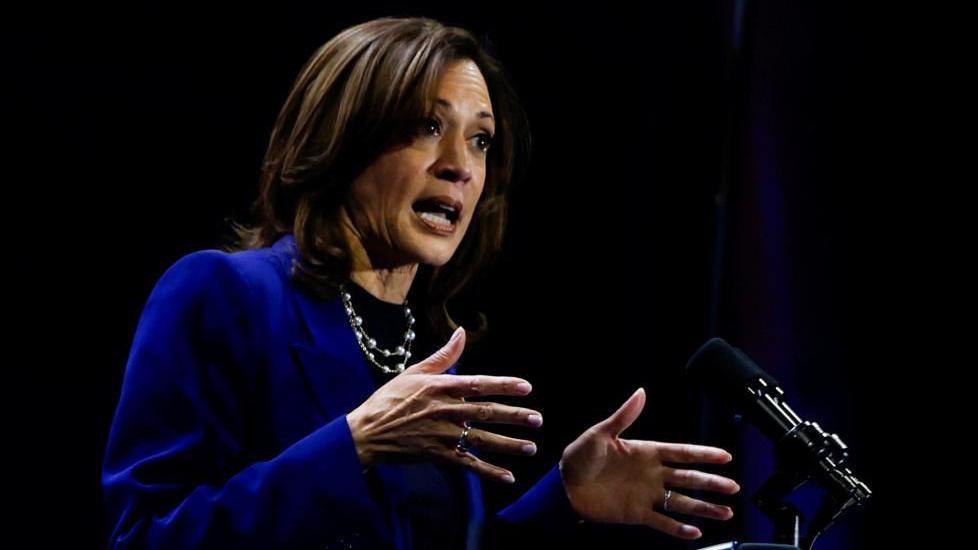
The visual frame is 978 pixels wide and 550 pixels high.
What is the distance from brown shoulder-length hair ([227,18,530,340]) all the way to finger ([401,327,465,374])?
325 millimetres

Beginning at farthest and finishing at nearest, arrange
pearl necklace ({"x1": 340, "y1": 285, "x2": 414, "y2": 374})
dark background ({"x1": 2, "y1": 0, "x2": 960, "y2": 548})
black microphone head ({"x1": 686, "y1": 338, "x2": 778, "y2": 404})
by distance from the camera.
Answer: dark background ({"x1": 2, "y1": 0, "x2": 960, "y2": 548}) < pearl necklace ({"x1": 340, "y1": 285, "x2": 414, "y2": 374}) < black microphone head ({"x1": 686, "y1": 338, "x2": 778, "y2": 404})

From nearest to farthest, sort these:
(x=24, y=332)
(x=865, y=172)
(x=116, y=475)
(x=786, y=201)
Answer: (x=116, y=475) < (x=24, y=332) < (x=865, y=172) < (x=786, y=201)

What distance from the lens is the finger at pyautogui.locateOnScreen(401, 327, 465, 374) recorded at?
125 centimetres

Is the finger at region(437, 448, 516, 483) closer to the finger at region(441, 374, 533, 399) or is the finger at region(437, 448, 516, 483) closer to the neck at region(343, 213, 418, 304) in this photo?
the finger at region(441, 374, 533, 399)

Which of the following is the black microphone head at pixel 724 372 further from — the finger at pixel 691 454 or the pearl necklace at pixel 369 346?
the pearl necklace at pixel 369 346

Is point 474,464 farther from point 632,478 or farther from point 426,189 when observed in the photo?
point 426,189

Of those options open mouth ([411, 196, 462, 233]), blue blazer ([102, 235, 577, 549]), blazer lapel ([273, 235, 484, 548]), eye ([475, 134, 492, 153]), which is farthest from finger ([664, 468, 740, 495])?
eye ([475, 134, 492, 153])

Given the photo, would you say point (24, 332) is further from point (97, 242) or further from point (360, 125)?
point (360, 125)

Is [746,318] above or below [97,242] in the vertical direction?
below

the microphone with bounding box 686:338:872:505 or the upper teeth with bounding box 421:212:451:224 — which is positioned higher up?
the upper teeth with bounding box 421:212:451:224

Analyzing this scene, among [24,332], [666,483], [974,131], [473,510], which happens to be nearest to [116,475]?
[473,510]

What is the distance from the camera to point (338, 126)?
5.13 ft

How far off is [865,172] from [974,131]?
252 millimetres

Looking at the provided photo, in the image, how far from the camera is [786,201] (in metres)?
2.58
